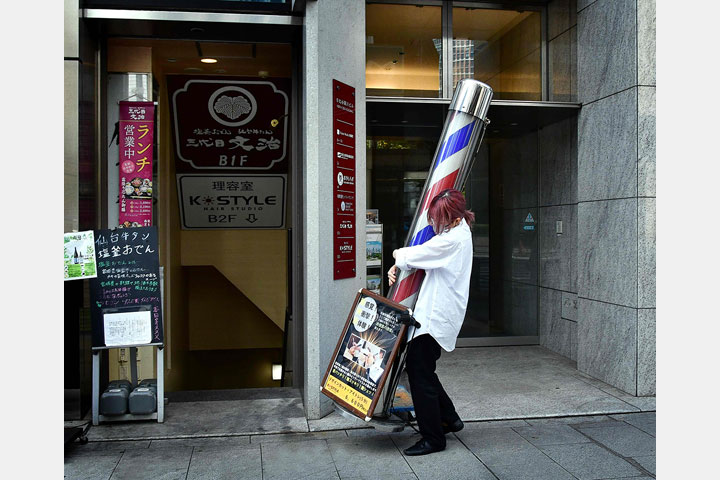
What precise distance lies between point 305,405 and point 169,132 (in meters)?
4.35

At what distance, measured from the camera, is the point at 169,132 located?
330 inches

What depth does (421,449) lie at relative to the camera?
15.2 ft

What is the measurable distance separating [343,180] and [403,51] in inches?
96.5

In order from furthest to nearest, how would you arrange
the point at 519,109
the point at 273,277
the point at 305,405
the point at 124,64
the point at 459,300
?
the point at 273,277
the point at 519,109
the point at 124,64
the point at 305,405
the point at 459,300

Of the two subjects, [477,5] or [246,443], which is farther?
[477,5]

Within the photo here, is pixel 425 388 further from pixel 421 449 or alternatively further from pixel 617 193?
pixel 617 193

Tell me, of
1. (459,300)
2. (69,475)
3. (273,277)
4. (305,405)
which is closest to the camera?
(69,475)

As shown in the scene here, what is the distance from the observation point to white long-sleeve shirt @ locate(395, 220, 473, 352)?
15.1 ft

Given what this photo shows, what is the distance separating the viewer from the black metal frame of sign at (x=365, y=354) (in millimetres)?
4578

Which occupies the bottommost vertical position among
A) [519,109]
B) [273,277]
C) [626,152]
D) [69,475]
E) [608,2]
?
[69,475]

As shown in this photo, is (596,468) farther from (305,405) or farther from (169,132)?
(169,132)

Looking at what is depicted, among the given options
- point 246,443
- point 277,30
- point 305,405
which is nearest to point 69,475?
point 246,443

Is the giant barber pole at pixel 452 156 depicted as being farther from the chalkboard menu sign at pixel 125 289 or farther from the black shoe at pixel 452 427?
the chalkboard menu sign at pixel 125 289

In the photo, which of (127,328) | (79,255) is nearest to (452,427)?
(127,328)
